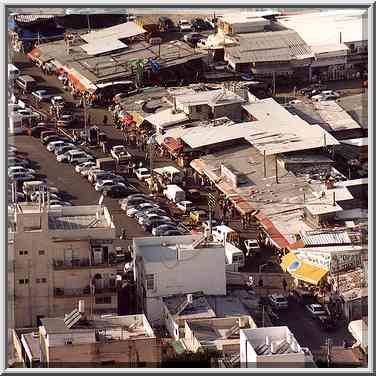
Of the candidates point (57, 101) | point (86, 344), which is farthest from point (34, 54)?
point (86, 344)

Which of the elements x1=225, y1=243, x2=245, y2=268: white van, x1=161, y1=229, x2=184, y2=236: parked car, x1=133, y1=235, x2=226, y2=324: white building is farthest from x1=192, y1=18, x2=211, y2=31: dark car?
x1=133, y1=235, x2=226, y2=324: white building

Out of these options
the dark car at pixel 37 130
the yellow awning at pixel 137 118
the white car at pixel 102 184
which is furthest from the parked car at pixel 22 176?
the yellow awning at pixel 137 118

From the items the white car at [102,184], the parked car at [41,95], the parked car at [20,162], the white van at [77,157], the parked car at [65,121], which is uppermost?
the parked car at [41,95]

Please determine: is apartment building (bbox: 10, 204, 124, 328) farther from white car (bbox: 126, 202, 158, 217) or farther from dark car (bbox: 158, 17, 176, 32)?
dark car (bbox: 158, 17, 176, 32)

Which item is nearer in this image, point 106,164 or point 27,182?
point 27,182

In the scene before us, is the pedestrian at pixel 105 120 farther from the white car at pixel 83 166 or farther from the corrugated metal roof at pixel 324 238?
the corrugated metal roof at pixel 324 238

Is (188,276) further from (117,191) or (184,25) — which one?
(184,25)

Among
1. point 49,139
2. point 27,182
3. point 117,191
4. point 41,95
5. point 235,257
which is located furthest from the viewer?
point 41,95

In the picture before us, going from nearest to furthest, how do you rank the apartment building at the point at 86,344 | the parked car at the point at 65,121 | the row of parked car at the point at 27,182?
1. the apartment building at the point at 86,344
2. the row of parked car at the point at 27,182
3. the parked car at the point at 65,121
